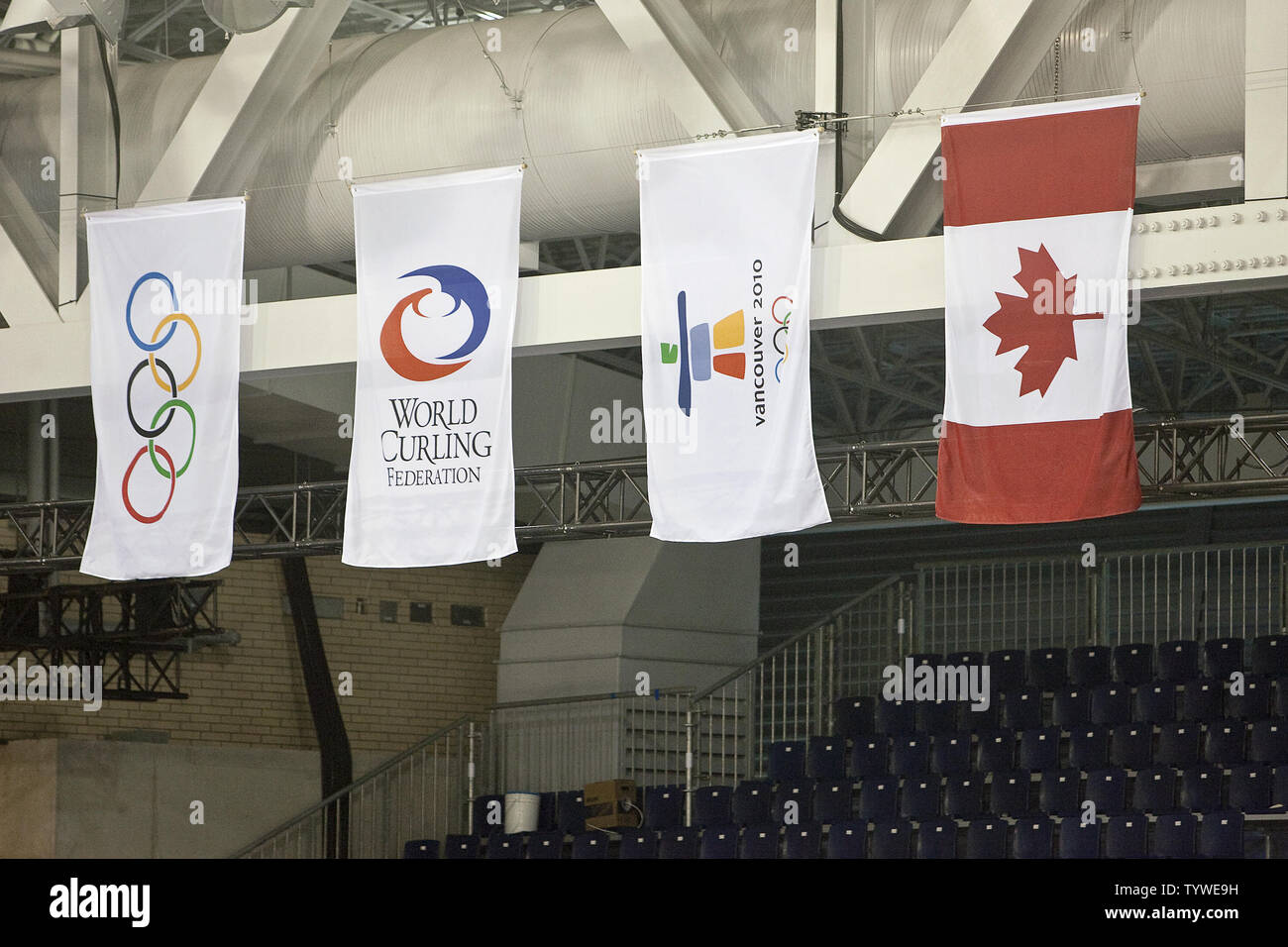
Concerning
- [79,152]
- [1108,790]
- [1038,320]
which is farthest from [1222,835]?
[79,152]

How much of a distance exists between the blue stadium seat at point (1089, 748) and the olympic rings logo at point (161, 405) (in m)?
8.99

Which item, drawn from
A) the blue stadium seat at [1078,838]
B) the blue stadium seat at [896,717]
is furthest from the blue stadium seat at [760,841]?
the blue stadium seat at [1078,838]

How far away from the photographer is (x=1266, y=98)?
8281 mm

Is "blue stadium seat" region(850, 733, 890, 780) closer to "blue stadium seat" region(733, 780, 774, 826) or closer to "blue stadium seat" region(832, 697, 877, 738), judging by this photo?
"blue stadium seat" region(832, 697, 877, 738)

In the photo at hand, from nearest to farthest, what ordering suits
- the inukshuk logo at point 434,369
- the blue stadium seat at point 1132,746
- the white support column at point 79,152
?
the inukshuk logo at point 434,369, the white support column at point 79,152, the blue stadium seat at point 1132,746

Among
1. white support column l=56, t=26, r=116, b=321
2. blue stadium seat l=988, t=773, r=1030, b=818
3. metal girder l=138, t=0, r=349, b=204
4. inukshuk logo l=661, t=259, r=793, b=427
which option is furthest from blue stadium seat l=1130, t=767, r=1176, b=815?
white support column l=56, t=26, r=116, b=321

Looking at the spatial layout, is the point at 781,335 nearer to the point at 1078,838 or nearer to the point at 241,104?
the point at 241,104

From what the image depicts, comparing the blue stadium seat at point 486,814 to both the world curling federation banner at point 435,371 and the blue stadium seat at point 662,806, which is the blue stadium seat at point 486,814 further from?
the world curling federation banner at point 435,371

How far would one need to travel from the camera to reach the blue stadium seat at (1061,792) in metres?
15.1

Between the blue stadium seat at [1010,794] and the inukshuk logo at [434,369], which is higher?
the inukshuk logo at [434,369]

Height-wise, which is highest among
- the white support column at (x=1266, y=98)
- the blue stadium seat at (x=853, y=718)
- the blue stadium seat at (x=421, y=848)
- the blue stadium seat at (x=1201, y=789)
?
the white support column at (x=1266, y=98)

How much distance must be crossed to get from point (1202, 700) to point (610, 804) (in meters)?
5.59
